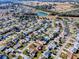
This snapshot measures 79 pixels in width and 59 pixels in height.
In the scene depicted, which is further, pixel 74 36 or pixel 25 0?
pixel 25 0

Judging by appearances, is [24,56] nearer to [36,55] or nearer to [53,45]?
[36,55]

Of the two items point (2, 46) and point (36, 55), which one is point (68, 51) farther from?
point (2, 46)

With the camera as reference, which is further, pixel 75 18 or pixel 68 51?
pixel 75 18

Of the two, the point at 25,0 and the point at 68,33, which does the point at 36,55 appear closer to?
the point at 68,33

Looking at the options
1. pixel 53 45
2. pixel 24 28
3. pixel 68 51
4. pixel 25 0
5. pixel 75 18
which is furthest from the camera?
pixel 25 0

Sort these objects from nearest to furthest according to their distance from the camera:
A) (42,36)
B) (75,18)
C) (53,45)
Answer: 1. (53,45)
2. (42,36)
3. (75,18)

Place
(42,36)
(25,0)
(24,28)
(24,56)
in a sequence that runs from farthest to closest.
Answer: (25,0), (24,28), (42,36), (24,56)

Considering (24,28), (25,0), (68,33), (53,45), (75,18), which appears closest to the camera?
(53,45)

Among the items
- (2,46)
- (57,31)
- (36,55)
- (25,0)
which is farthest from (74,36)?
(25,0)

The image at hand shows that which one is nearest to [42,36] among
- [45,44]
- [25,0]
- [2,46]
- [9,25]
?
[45,44]
